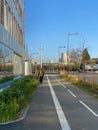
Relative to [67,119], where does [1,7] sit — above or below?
above

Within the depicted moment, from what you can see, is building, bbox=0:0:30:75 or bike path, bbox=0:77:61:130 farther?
building, bbox=0:0:30:75

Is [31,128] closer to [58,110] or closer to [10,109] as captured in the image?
[10,109]

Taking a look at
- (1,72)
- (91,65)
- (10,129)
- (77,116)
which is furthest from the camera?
(91,65)

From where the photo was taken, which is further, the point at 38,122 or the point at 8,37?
the point at 8,37

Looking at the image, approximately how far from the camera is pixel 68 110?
1559 centimetres

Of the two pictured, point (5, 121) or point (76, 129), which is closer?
point (76, 129)

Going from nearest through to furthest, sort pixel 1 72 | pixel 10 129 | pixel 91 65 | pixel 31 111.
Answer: pixel 10 129
pixel 31 111
pixel 1 72
pixel 91 65

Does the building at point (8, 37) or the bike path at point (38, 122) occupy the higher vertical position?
the building at point (8, 37)

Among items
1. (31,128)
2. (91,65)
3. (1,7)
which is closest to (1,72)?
(1,7)

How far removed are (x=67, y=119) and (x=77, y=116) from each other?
2.80ft

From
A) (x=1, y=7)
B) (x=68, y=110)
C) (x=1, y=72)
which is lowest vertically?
(x=68, y=110)

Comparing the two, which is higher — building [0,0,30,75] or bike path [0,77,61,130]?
building [0,0,30,75]

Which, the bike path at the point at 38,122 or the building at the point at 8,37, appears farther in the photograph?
the building at the point at 8,37

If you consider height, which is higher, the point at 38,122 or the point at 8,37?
the point at 8,37
